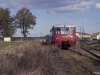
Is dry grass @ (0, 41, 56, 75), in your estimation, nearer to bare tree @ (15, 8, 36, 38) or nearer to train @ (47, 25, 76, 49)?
train @ (47, 25, 76, 49)

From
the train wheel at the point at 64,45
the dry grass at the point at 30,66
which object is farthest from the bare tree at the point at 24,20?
the dry grass at the point at 30,66

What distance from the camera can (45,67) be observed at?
46.2ft

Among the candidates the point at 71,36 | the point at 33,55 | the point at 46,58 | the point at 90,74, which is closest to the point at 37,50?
the point at 33,55

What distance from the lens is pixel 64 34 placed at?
3888 centimetres

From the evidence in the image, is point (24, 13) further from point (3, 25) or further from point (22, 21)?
point (3, 25)

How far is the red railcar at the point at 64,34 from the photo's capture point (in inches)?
1518

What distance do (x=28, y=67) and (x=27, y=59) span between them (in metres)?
1.86

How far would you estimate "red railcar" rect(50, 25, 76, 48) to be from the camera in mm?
38562

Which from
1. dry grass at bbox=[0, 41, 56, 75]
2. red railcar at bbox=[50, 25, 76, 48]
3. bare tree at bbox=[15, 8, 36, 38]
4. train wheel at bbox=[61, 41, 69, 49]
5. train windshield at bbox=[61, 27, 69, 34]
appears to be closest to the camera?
dry grass at bbox=[0, 41, 56, 75]

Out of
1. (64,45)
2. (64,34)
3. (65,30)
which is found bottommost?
(64,45)

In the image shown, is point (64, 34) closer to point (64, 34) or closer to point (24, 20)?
point (64, 34)

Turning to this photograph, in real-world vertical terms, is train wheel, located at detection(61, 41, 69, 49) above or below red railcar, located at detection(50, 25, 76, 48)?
below

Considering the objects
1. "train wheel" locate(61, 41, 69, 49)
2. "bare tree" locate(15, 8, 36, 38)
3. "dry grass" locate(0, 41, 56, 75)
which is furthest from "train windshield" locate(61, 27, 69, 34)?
"bare tree" locate(15, 8, 36, 38)

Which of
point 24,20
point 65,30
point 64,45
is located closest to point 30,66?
point 65,30
